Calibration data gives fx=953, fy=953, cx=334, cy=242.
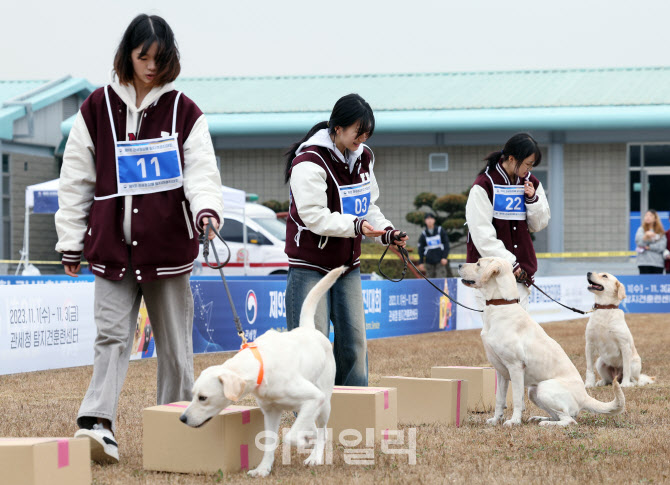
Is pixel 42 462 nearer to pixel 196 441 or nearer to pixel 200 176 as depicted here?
pixel 196 441

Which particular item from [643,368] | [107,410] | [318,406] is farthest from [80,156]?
[643,368]

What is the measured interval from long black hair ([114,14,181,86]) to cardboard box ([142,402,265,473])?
1.48 m

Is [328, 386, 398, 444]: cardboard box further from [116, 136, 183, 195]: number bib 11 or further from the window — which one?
the window

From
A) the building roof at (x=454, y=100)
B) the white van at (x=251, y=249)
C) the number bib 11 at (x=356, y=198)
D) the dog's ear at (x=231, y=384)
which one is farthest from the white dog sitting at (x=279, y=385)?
the building roof at (x=454, y=100)

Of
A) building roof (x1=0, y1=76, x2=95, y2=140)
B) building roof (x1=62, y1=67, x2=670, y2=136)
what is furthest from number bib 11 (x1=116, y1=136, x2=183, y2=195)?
building roof (x1=62, y1=67, x2=670, y2=136)

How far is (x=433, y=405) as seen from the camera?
5836 mm

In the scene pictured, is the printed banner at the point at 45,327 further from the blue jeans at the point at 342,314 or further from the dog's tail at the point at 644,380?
the dog's tail at the point at 644,380

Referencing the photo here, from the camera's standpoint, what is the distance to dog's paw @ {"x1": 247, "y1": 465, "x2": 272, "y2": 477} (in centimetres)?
412

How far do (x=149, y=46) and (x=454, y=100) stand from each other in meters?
23.1

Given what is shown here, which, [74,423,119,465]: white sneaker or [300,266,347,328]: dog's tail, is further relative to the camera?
[300,266,347,328]: dog's tail

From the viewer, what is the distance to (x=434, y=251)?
61.3ft

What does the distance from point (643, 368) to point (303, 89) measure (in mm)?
21066

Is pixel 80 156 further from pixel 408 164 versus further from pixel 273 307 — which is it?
pixel 408 164

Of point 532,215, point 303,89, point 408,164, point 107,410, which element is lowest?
point 107,410
